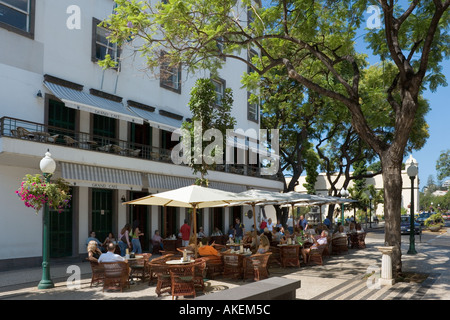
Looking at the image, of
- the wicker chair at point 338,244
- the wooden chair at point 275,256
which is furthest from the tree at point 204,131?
the wicker chair at point 338,244

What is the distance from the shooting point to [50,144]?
12.9 metres

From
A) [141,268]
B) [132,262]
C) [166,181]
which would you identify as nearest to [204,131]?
[132,262]

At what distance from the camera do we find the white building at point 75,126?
13.1m

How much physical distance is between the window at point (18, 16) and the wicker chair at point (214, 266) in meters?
9.94

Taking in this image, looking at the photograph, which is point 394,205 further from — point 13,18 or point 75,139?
point 13,18

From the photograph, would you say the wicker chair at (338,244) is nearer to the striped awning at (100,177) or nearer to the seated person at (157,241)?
the seated person at (157,241)

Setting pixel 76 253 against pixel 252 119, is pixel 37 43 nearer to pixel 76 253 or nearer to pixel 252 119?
pixel 76 253

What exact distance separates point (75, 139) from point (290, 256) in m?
9.23

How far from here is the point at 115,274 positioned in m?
8.96
